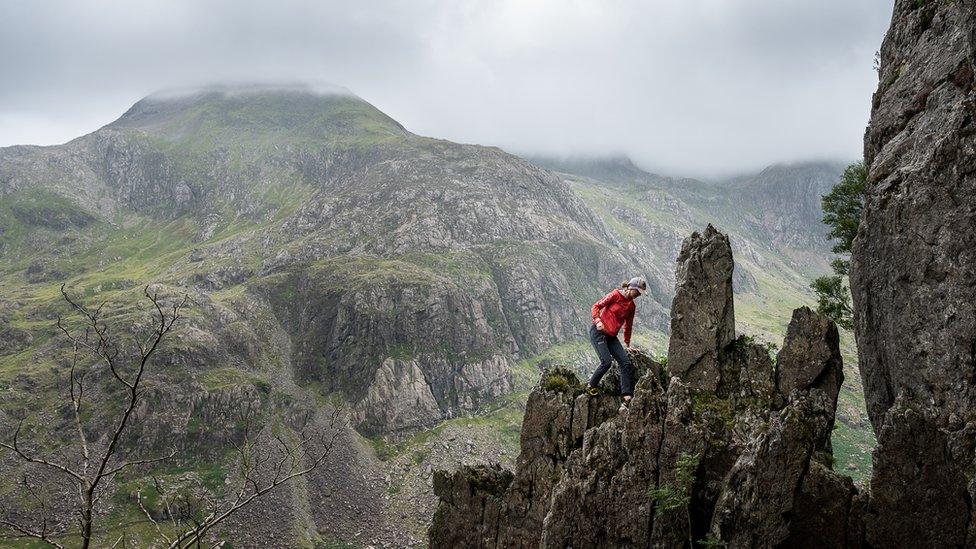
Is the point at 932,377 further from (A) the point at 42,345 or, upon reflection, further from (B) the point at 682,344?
(A) the point at 42,345

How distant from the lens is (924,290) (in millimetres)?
23781

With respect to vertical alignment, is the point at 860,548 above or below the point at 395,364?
above

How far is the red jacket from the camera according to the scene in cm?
2445

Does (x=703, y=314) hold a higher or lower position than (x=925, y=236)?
lower

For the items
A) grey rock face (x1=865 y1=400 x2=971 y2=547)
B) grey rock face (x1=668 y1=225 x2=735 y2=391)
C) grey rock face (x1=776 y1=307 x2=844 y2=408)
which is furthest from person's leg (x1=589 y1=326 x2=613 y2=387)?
grey rock face (x1=865 y1=400 x2=971 y2=547)

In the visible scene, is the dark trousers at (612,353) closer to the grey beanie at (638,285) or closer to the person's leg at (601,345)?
the person's leg at (601,345)

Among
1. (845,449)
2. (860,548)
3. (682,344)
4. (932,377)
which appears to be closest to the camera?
(860,548)

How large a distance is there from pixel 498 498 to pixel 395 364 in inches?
6503

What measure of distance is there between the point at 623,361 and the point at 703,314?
644cm

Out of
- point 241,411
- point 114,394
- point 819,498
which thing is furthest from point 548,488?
point 114,394

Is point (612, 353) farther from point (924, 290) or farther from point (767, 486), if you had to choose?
point (924, 290)

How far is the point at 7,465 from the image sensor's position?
424 ft

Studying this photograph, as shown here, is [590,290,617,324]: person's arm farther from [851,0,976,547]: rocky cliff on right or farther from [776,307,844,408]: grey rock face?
[851,0,976,547]: rocky cliff on right

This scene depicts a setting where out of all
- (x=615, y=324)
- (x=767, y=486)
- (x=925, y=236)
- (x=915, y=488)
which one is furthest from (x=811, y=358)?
(x=615, y=324)
